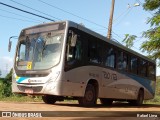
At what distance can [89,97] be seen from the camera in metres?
14.7

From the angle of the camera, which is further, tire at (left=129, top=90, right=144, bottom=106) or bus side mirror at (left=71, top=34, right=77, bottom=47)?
tire at (left=129, top=90, right=144, bottom=106)

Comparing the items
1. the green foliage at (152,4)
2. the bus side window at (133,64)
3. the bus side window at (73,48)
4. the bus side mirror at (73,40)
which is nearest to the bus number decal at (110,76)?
the bus side window at (73,48)

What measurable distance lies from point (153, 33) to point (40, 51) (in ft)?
34.7

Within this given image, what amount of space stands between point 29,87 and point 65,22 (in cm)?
290

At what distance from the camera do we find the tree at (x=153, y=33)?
2008 cm

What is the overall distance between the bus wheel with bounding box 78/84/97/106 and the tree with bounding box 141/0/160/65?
6389 millimetres

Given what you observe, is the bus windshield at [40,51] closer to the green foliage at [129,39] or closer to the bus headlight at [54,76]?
the bus headlight at [54,76]

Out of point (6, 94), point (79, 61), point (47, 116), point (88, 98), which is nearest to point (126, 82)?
point (88, 98)

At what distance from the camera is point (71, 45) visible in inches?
516

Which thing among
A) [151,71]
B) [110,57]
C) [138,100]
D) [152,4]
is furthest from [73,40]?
[151,71]

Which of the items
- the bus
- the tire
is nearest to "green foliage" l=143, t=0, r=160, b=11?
the tire

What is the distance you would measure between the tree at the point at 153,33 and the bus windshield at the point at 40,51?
26.1ft

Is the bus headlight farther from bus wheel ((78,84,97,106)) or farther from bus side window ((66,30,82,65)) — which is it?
bus wheel ((78,84,97,106))

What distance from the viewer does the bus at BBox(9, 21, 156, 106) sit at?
43.0 ft
